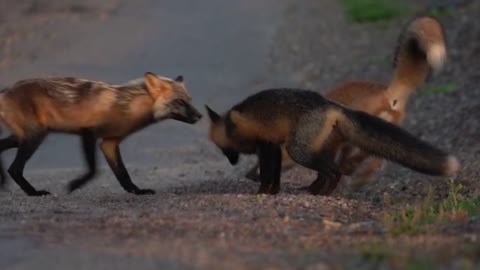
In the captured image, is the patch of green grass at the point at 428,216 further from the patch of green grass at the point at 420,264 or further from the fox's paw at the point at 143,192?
the fox's paw at the point at 143,192

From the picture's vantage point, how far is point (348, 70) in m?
18.9

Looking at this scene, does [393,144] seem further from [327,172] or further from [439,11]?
[439,11]

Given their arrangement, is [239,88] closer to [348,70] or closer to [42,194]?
[348,70]

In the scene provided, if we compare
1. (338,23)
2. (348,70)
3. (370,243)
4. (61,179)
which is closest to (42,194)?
(61,179)

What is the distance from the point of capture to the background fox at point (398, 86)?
35.5 feet

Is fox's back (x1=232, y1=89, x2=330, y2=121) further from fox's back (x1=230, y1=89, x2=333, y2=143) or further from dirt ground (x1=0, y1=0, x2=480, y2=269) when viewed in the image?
dirt ground (x1=0, y1=0, x2=480, y2=269)

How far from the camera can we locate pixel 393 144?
8977mm

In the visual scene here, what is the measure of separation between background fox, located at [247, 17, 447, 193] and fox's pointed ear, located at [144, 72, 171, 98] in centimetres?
155

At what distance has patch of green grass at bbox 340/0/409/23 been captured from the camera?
23.4 m

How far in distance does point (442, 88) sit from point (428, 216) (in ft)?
30.0

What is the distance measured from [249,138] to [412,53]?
244 cm

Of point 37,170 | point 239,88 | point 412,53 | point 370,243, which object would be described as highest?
point 412,53

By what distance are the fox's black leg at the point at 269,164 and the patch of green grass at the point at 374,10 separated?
45.9ft

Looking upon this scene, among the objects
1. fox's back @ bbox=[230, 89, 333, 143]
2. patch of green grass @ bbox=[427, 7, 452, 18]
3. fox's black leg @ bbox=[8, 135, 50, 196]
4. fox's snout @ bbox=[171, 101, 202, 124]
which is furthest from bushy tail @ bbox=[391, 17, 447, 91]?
patch of green grass @ bbox=[427, 7, 452, 18]
